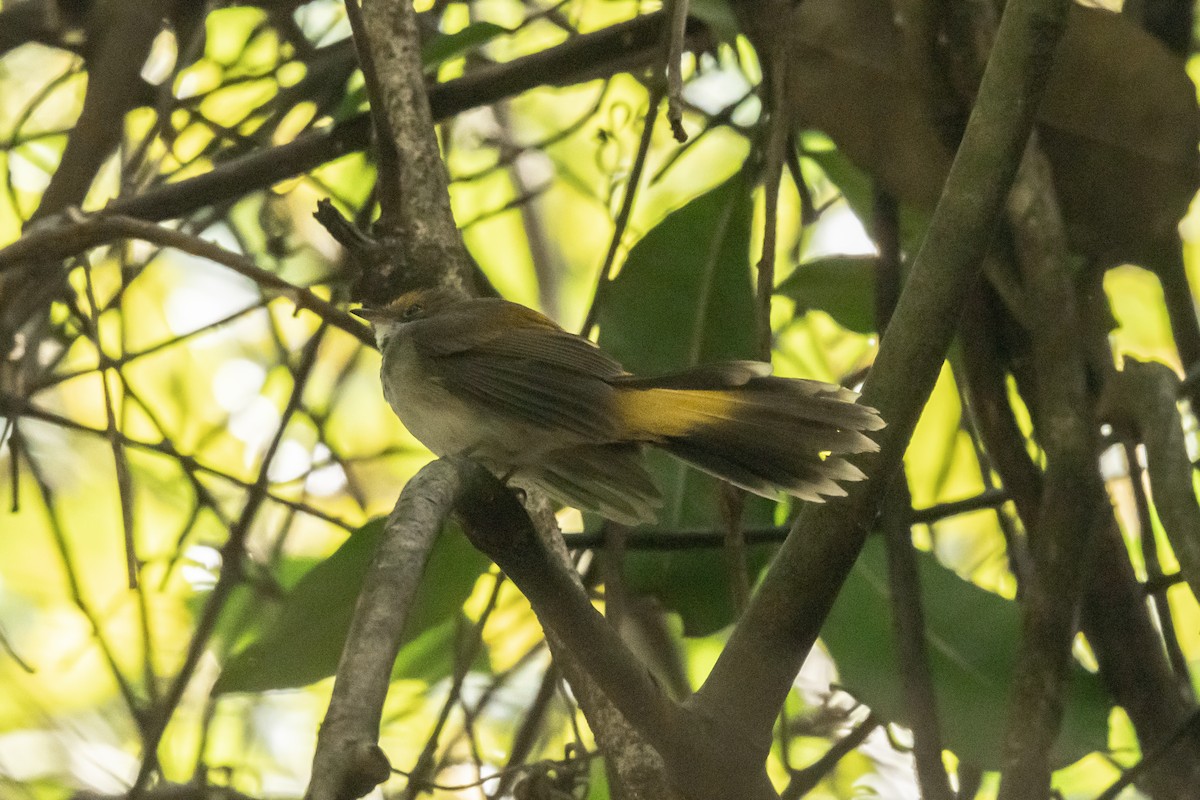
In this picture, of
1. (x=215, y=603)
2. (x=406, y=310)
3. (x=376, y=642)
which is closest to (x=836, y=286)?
(x=406, y=310)

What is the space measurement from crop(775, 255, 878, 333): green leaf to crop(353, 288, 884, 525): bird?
2.20ft

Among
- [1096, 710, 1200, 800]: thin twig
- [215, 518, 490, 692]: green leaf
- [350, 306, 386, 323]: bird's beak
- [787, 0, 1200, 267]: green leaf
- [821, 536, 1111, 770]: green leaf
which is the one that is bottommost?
[1096, 710, 1200, 800]: thin twig

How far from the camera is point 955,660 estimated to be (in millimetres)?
2639

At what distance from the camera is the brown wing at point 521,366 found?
225 centimetres

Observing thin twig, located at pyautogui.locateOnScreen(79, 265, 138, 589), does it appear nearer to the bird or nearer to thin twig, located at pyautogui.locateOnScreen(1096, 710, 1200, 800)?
the bird

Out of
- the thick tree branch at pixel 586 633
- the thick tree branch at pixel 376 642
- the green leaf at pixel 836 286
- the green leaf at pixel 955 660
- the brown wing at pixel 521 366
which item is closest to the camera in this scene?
the thick tree branch at pixel 376 642

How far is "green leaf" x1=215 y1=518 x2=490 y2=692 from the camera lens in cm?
254

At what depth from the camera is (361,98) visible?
10.6 ft

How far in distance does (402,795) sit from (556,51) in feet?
5.46

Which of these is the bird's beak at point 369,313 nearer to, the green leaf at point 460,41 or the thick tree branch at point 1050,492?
the green leaf at point 460,41

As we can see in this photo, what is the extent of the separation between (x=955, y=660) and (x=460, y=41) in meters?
1.77

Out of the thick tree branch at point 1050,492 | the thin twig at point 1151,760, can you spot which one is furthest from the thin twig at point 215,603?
the thin twig at point 1151,760

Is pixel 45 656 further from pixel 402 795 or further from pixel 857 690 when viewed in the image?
pixel 857 690

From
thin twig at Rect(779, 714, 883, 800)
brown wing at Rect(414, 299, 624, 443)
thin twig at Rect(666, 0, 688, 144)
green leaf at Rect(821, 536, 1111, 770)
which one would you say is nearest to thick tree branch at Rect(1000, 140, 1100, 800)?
green leaf at Rect(821, 536, 1111, 770)
